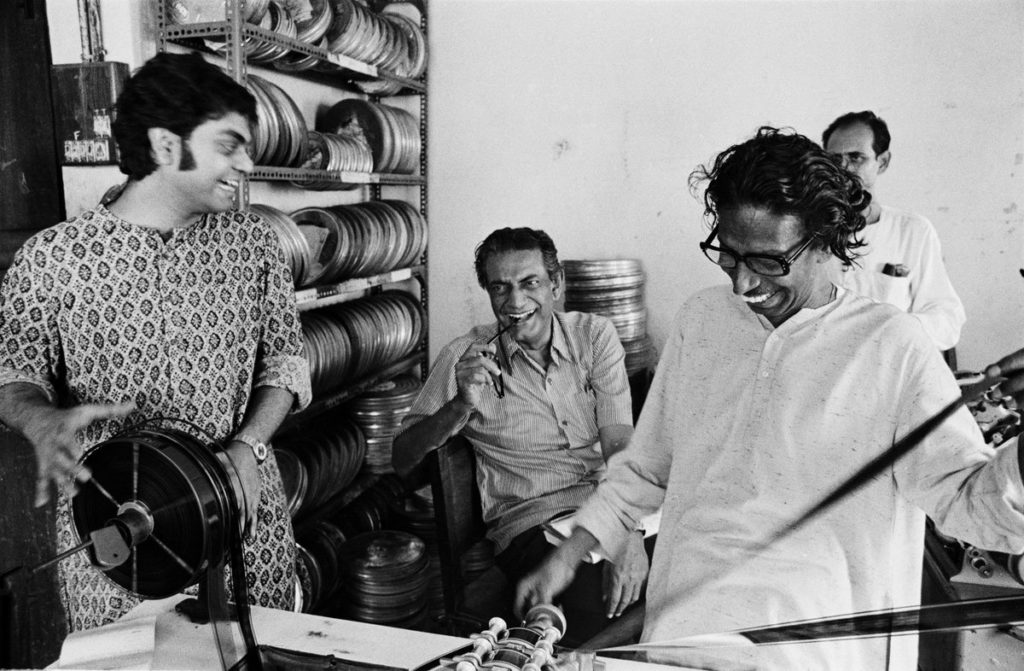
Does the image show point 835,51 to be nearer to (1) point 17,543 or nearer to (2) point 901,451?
(2) point 901,451

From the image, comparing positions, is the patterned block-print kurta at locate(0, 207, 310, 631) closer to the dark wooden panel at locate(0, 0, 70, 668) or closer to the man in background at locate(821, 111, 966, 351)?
the dark wooden panel at locate(0, 0, 70, 668)

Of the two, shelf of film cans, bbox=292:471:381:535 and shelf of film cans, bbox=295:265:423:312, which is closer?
shelf of film cans, bbox=295:265:423:312

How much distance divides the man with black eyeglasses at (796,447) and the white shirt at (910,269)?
168 centimetres

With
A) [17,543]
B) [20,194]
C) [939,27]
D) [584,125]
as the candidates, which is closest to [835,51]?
[939,27]

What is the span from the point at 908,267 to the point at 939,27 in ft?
5.12

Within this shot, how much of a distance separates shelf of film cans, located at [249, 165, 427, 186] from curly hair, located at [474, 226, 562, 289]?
0.83 m

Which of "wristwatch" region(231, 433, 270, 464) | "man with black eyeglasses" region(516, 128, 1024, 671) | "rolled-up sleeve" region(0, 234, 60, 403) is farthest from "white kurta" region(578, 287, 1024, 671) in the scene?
"rolled-up sleeve" region(0, 234, 60, 403)

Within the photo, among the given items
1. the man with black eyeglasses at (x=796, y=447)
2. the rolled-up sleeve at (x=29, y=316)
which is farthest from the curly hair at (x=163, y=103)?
the man with black eyeglasses at (x=796, y=447)

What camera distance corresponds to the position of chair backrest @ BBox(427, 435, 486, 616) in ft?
7.47

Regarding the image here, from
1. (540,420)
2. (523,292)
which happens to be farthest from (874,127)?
(540,420)

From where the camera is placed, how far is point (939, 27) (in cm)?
387

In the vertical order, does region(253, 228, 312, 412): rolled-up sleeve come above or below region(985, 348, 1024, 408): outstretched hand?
below

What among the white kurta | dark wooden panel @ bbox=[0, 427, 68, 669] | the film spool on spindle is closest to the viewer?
the film spool on spindle

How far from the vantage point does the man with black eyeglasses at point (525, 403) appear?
2.48 meters
